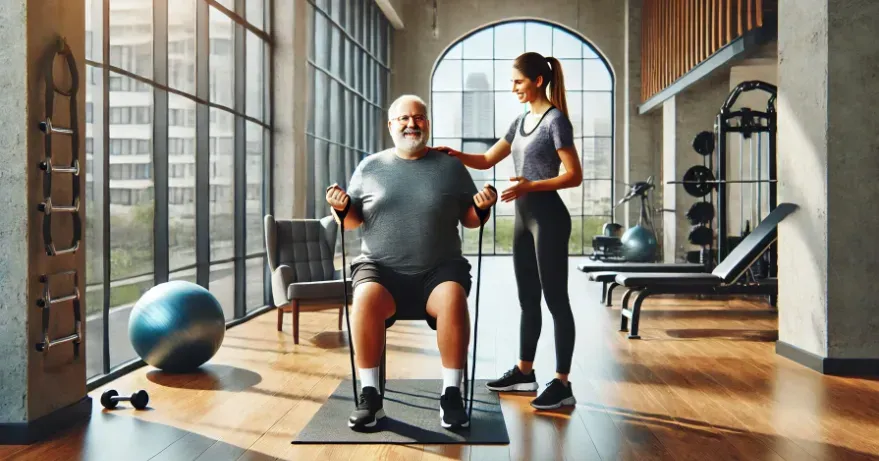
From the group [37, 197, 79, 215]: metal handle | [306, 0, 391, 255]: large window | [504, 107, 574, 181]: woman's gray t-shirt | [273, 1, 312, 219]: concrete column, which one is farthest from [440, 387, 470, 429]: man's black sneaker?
[306, 0, 391, 255]: large window

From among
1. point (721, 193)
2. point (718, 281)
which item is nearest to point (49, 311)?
point (718, 281)

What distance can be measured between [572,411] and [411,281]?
35.3 inches

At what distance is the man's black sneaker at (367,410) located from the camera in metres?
3.03

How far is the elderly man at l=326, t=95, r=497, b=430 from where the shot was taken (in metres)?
3.04

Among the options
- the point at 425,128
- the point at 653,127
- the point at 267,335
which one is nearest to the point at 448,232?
the point at 425,128

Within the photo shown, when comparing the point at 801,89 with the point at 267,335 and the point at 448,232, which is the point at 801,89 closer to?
the point at 448,232

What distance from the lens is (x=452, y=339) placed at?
3.02 metres

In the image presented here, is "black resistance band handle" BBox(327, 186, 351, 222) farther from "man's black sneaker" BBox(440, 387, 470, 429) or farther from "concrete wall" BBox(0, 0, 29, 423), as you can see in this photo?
"concrete wall" BBox(0, 0, 29, 423)

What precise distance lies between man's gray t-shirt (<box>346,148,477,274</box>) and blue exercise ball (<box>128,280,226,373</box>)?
4.48 ft

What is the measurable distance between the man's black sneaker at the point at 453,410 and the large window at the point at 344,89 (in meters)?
6.02

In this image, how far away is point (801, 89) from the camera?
14.7 feet

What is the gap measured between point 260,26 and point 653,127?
8.52 metres

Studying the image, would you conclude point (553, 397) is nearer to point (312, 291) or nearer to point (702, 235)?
point (312, 291)

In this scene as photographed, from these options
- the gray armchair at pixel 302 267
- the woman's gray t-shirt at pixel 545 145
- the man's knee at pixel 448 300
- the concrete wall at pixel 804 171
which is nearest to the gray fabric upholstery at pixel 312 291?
the gray armchair at pixel 302 267
